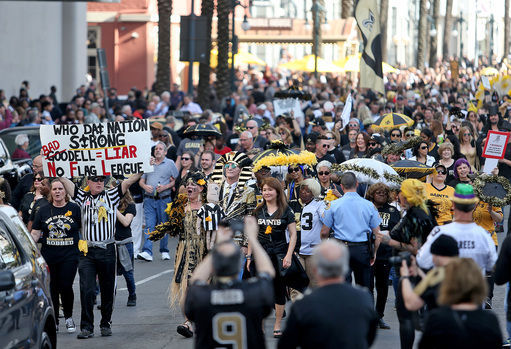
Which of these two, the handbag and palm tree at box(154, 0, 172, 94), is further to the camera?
palm tree at box(154, 0, 172, 94)

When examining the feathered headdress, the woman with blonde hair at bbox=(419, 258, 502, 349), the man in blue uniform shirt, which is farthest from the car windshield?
the woman with blonde hair at bbox=(419, 258, 502, 349)

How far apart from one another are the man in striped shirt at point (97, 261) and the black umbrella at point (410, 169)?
3916 mm

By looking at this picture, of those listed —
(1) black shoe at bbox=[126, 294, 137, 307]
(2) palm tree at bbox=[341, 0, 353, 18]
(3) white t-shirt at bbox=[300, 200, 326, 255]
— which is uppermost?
(2) palm tree at bbox=[341, 0, 353, 18]

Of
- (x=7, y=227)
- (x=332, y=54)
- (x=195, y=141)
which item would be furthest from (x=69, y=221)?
(x=332, y=54)

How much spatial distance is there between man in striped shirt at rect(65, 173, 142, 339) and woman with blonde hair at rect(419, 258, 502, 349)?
18.4 ft

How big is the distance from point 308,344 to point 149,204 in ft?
35.8

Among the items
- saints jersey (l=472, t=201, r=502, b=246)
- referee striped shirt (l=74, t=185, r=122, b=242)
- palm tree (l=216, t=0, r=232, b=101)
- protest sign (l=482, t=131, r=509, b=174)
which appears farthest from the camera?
palm tree (l=216, t=0, r=232, b=101)

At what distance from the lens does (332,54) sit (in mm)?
85562

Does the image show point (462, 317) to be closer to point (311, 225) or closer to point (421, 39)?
point (311, 225)

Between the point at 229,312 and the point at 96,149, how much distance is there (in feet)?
23.4

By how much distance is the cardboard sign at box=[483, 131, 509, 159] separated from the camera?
54.6 feet

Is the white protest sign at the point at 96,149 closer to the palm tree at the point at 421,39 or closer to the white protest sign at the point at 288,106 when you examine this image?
the white protest sign at the point at 288,106

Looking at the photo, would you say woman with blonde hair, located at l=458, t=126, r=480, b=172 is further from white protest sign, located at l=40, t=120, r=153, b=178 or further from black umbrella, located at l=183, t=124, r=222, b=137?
white protest sign, located at l=40, t=120, r=153, b=178

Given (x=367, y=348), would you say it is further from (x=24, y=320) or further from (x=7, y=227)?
(x=7, y=227)
